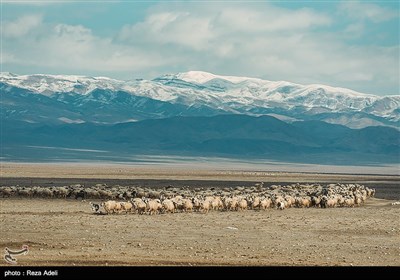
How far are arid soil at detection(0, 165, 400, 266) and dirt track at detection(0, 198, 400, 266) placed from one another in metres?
0.02

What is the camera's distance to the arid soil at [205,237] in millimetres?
17717

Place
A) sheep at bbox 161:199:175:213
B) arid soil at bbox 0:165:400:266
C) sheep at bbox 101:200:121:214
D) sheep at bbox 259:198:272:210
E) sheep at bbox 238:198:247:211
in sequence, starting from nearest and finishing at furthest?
arid soil at bbox 0:165:400:266 → sheep at bbox 101:200:121:214 → sheep at bbox 161:199:175:213 → sheep at bbox 238:198:247:211 → sheep at bbox 259:198:272:210

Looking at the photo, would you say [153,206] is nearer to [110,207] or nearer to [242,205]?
[110,207]

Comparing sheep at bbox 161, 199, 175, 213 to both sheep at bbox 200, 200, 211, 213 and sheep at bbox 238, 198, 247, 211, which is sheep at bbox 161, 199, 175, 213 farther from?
sheep at bbox 238, 198, 247, 211

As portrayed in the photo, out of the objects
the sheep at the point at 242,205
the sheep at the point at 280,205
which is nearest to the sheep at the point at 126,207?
the sheep at the point at 242,205

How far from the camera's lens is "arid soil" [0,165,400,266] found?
17.7 meters

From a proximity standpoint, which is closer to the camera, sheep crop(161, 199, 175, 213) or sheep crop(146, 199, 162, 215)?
sheep crop(146, 199, 162, 215)

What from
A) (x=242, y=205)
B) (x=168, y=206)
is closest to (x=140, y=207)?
(x=168, y=206)

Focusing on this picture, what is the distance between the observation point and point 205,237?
2256 centimetres

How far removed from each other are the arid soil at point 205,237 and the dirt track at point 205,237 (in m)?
0.02

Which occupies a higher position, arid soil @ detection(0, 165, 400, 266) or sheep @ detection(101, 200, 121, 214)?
sheep @ detection(101, 200, 121, 214)

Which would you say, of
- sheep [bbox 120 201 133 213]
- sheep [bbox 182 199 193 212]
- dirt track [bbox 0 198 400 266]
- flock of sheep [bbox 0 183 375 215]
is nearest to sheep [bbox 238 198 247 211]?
flock of sheep [bbox 0 183 375 215]

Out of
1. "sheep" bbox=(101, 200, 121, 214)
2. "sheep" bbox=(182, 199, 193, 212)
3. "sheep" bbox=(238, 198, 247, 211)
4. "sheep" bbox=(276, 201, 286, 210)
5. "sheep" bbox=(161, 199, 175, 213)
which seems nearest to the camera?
"sheep" bbox=(101, 200, 121, 214)

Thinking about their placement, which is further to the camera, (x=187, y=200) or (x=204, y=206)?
(x=204, y=206)
